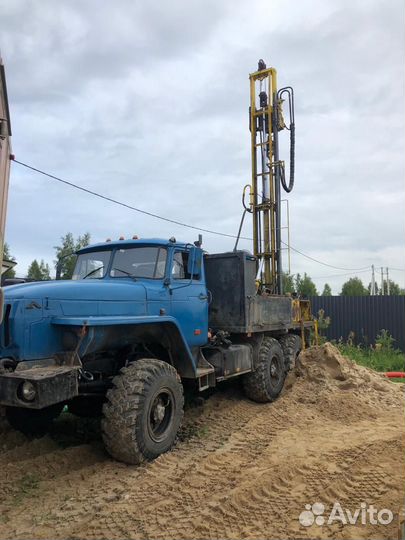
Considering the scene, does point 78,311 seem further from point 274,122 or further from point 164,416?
point 274,122

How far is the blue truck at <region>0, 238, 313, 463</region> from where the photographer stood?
4.35 metres

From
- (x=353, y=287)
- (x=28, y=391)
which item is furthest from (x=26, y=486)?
(x=353, y=287)

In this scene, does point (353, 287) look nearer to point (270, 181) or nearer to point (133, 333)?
point (270, 181)

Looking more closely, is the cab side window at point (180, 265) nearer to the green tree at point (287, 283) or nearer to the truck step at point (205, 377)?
the truck step at point (205, 377)

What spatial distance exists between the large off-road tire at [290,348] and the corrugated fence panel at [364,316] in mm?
6282

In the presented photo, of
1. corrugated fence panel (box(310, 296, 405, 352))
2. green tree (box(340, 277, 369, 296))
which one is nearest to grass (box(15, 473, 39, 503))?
corrugated fence panel (box(310, 296, 405, 352))

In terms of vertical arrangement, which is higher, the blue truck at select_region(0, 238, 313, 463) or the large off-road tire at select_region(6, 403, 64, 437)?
the blue truck at select_region(0, 238, 313, 463)

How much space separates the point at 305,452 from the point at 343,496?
1123 millimetres

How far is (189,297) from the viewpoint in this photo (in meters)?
6.38

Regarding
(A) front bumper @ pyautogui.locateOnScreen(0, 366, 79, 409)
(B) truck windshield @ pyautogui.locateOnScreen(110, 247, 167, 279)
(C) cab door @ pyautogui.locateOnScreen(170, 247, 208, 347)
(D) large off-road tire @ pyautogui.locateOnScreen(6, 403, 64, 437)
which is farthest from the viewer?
(C) cab door @ pyautogui.locateOnScreen(170, 247, 208, 347)

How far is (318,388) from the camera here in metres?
8.05

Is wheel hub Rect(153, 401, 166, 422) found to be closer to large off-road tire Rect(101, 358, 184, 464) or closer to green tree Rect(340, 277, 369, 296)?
large off-road tire Rect(101, 358, 184, 464)

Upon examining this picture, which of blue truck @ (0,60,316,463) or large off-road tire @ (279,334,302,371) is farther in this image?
large off-road tire @ (279,334,302,371)

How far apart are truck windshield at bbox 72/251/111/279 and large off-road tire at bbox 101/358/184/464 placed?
1623 mm
